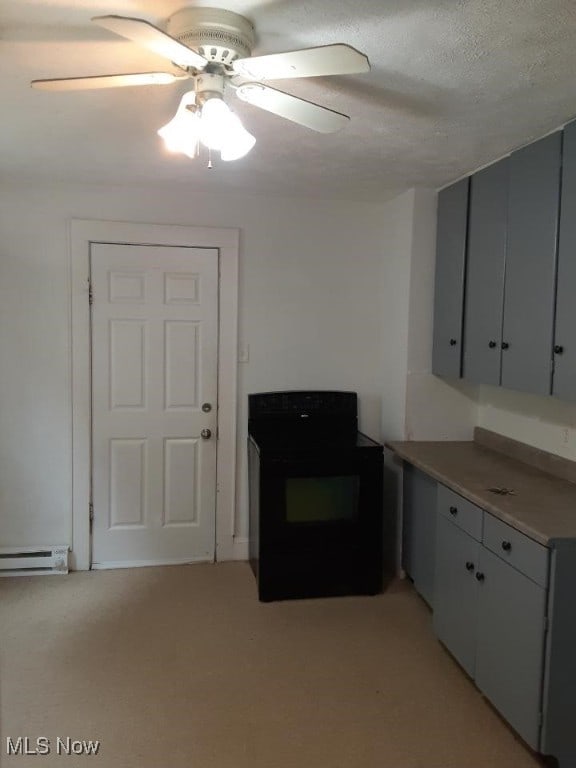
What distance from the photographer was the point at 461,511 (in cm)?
Result: 252

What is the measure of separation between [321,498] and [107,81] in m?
2.30

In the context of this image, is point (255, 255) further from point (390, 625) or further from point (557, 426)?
point (390, 625)

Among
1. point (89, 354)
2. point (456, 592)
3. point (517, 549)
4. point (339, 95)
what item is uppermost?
point (339, 95)

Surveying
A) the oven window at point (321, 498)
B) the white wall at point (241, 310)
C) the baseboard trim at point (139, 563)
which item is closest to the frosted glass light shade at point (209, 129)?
the white wall at point (241, 310)

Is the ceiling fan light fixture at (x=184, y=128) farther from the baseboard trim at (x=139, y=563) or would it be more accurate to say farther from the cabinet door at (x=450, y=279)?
the baseboard trim at (x=139, y=563)

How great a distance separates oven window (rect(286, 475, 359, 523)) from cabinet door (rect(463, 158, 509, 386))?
2.97 ft

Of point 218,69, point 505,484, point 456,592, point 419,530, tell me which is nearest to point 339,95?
point 218,69

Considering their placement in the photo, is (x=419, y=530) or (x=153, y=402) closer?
(x=419, y=530)

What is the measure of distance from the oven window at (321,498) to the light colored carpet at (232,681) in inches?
18.7

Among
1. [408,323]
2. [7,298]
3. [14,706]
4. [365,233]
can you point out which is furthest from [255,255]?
[14,706]

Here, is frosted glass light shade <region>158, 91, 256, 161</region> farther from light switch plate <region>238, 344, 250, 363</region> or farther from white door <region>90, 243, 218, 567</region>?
light switch plate <region>238, 344, 250, 363</region>

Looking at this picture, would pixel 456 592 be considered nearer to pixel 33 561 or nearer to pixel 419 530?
pixel 419 530

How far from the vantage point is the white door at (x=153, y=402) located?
3496mm

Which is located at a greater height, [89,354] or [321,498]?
[89,354]
